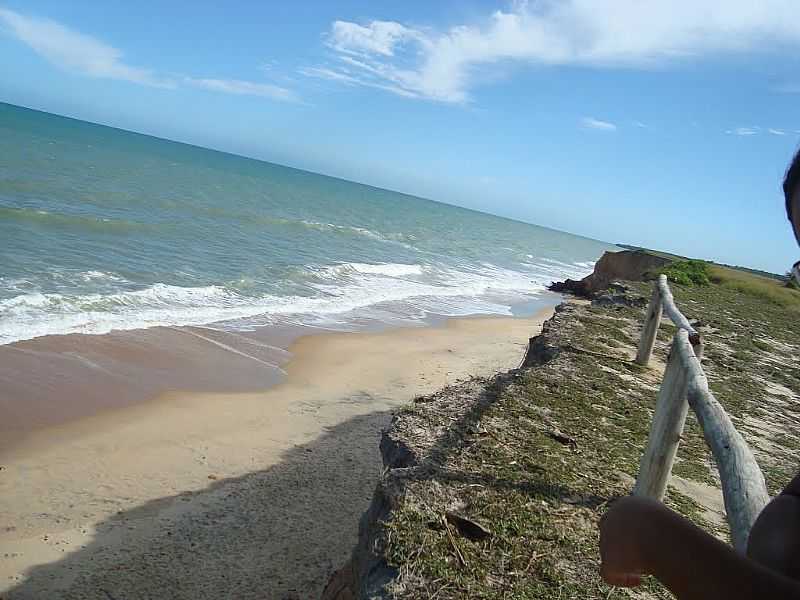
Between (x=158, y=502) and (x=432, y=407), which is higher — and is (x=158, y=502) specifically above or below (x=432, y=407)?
below

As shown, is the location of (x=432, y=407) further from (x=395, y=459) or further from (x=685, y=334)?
(x=685, y=334)

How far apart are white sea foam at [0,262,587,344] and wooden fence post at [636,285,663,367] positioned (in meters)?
9.04

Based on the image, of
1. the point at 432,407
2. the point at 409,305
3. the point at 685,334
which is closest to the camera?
the point at 685,334

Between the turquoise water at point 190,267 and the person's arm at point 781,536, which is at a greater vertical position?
the person's arm at point 781,536

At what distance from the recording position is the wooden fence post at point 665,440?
376cm

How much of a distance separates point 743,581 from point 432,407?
14.3 feet

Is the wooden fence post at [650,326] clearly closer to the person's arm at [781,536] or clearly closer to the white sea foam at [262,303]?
the person's arm at [781,536]

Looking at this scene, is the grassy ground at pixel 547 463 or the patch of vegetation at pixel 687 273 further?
the patch of vegetation at pixel 687 273

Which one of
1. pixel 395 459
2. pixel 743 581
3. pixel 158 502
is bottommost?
pixel 158 502

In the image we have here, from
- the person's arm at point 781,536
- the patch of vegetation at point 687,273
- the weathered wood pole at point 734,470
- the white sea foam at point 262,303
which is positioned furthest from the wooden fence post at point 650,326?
the patch of vegetation at point 687,273

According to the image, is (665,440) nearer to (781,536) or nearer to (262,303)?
(781,536)

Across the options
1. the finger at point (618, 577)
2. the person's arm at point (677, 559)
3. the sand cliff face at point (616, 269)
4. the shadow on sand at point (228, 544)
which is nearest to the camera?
the person's arm at point (677, 559)

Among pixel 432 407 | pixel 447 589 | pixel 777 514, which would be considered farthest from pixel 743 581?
pixel 432 407

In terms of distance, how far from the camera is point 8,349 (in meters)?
10.0
